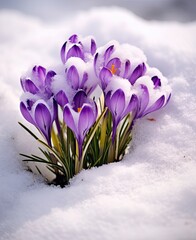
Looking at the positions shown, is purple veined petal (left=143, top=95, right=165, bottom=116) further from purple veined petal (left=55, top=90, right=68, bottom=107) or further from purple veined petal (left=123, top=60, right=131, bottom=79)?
purple veined petal (left=55, top=90, right=68, bottom=107)

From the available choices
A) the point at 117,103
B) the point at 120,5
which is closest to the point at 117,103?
the point at 117,103

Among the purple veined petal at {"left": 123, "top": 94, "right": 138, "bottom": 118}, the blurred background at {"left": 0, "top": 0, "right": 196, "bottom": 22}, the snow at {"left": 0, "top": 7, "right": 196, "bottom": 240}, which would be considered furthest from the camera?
the blurred background at {"left": 0, "top": 0, "right": 196, "bottom": 22}

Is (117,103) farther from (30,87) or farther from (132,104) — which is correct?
(30,87)

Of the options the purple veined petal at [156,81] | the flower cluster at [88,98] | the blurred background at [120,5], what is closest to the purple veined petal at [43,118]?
the flower cluster at [88,98]

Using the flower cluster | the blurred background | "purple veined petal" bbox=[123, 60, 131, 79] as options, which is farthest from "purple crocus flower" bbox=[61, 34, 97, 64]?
the blurred background

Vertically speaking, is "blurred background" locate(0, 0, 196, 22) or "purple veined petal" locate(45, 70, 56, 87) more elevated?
"purple veined petal" locate(45, 70, 56, 87)
